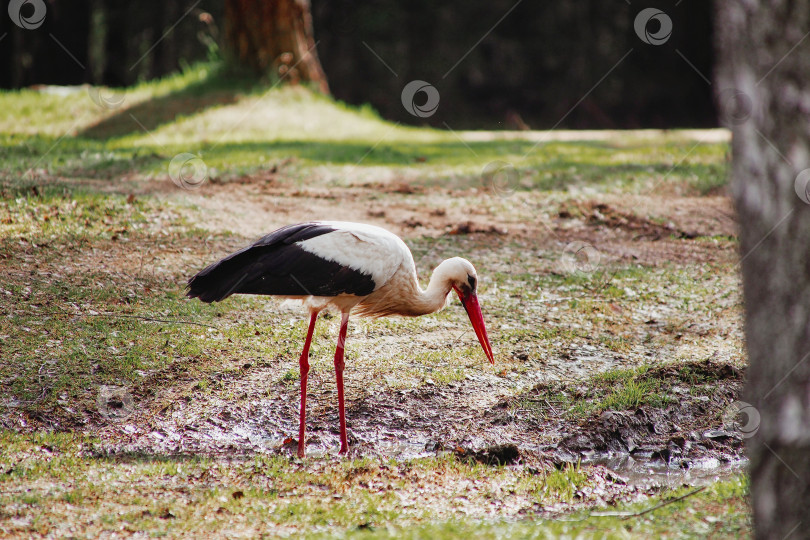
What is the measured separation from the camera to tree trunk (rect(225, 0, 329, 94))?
46.1 feet

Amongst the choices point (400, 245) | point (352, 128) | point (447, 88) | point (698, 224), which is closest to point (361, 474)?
point (400, 245)

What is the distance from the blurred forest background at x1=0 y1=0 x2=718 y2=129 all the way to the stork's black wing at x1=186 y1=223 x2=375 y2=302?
56.9 feet

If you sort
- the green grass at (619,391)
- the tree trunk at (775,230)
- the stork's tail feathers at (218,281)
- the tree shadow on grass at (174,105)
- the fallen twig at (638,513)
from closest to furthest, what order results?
the tree trunk at (775,230)
the fallen twig at (638,513)
the stork's tail feathers at (218,281)
the green grass at (619,391)
the tree shadow on grass at (174,105)

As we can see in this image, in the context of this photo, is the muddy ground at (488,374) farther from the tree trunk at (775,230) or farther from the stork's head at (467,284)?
the tree trunk at (775,230)

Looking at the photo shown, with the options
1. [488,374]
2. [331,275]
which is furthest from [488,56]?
[331,275]

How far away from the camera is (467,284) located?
568 cm

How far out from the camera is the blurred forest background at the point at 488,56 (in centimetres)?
2248

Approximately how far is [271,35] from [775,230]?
40.8 ft

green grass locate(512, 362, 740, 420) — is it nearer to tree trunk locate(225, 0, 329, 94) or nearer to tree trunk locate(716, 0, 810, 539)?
tree trunk locate(716, 0, 810, 539)

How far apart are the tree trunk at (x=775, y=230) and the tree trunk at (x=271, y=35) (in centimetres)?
1202

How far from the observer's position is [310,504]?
4.13m

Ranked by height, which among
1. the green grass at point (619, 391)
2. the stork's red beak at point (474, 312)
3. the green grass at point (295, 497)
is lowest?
the green grass at point (295, 497)

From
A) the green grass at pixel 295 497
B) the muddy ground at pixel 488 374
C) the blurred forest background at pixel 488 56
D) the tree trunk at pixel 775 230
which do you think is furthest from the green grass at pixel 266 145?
the blurred forest background at pixel 488 56

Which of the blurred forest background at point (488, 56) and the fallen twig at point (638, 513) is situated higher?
the blurred forest background at point (488, 56)
